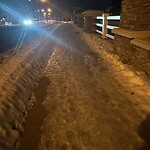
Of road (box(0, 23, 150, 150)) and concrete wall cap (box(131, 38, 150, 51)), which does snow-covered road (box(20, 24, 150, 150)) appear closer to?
road (box(0, 23, 150, 150))

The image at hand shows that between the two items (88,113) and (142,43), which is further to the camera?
(142,43)

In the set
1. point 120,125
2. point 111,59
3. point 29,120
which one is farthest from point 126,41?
point 29,120

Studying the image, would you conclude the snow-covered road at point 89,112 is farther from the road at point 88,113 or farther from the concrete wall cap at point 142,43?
the concrete wall cap at point 142,43

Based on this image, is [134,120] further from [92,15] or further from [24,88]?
[92,15]

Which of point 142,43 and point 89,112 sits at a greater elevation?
point 142,43

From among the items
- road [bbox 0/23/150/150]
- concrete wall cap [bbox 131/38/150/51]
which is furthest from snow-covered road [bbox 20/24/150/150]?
concrete wall cap [bbox 131/38/150/51]

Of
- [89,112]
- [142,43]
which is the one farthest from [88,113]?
[142,43]

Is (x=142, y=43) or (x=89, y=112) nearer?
(x=89, y=112)

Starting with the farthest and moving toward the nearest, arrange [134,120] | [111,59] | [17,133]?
[111,59] < [134,120] < [17,133]

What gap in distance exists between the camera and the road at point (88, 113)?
10.2ft

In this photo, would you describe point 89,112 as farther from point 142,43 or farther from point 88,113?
point 142,43

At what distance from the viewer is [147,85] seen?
504cm

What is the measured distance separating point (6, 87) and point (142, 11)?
4542 mm

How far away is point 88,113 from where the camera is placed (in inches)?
152
